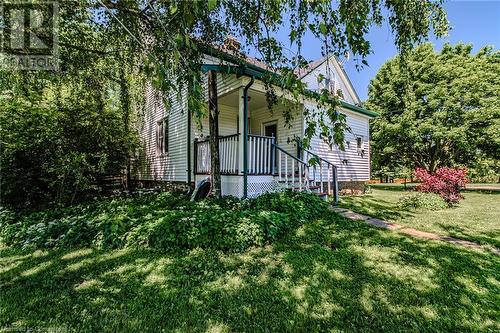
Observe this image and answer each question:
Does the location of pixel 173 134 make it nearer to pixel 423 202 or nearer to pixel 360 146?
pixel 360 146

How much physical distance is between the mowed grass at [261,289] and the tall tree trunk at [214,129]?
293 cm

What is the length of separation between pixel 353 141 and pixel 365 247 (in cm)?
886

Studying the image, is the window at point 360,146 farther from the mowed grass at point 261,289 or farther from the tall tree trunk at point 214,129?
the mowed grass at point 261,289

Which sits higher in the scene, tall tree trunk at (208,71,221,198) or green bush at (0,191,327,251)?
tall tree trunk at (208,71,221,198)

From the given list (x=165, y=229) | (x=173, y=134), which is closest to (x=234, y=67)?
(x=165, y=229)

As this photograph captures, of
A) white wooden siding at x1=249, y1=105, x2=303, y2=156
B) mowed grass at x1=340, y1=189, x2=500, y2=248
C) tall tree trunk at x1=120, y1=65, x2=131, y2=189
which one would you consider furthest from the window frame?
mowed grass at x1=340, y1=189, x2=500, y2=248

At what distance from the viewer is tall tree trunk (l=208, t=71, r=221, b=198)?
6500mm

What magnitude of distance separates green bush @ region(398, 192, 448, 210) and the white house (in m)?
2.12

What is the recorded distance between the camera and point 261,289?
2824 millimetres

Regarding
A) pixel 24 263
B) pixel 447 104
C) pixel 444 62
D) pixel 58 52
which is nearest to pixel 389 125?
pixel 447 104

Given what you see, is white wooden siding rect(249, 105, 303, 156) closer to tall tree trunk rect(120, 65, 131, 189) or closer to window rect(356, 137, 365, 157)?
window rect(356, 137, 365, 157)

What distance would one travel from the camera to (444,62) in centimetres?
1620

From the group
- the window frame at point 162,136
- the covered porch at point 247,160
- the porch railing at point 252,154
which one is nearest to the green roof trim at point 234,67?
the covered porch at point 247,160

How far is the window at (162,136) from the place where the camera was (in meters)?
10.9
